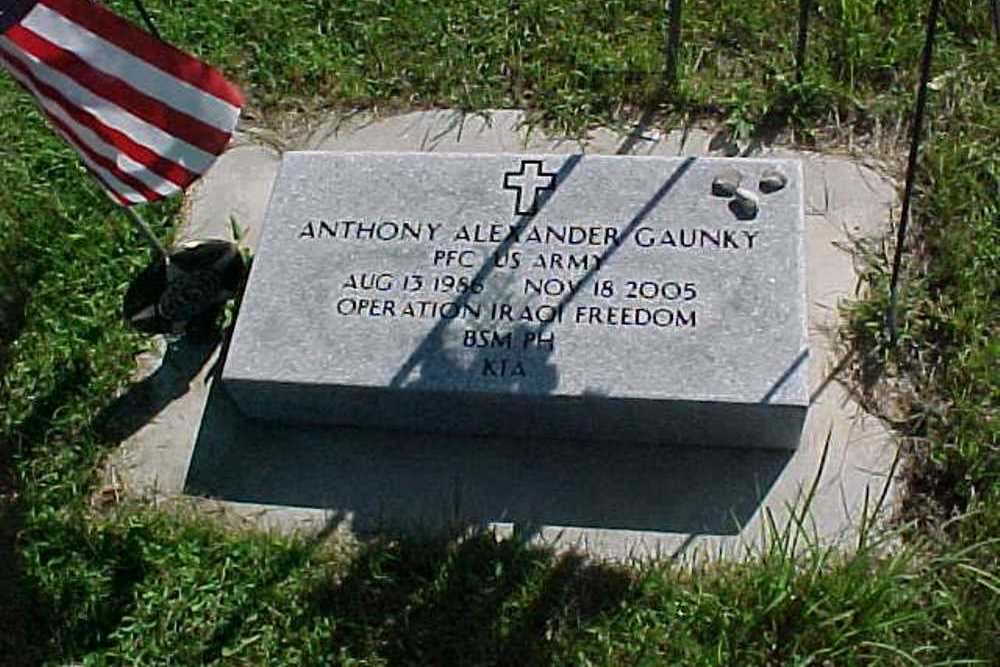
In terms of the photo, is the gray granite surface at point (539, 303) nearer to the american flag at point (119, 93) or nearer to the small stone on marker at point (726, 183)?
the small stone on marker at point (726, 183)

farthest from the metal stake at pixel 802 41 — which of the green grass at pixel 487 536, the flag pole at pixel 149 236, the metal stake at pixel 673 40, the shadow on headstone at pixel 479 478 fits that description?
the flag pole at pixel 149 236

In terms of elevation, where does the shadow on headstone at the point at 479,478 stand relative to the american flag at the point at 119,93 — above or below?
below

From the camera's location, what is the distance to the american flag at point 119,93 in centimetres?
339

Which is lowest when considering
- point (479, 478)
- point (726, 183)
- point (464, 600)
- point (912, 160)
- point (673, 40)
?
point (464, 600)

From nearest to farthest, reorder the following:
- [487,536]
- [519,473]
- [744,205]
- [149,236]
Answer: [487,536], [519,473], [744,205], [149,236]

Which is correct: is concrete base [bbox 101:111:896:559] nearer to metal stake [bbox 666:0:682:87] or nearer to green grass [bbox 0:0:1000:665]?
green grass [bbox 0:0:1000:665]

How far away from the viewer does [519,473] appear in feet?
12.8

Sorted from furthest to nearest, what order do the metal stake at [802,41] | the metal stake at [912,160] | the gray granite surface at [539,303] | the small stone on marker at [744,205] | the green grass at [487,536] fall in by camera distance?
the metal stake at [802,41]
the small stone on marker at [744,205]
the gray granite surface at [539,303]
the green grass at [487,536]
the metal stake at [912,160]

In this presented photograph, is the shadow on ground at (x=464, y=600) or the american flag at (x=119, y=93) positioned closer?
the american flag at (x=119, y=93)

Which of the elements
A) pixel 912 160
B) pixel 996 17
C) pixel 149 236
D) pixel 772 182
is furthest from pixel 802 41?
pixel 149 236

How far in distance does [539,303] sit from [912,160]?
3.45ft

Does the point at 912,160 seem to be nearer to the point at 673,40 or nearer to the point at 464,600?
the point at 673,40

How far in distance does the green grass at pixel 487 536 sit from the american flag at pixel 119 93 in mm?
859

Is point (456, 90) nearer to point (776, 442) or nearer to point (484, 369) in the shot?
point (484, 369)
